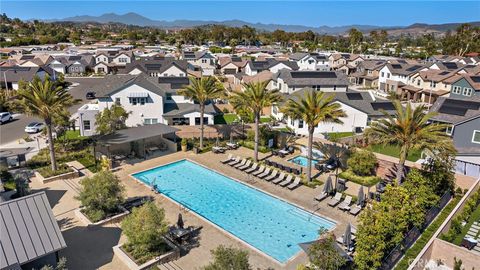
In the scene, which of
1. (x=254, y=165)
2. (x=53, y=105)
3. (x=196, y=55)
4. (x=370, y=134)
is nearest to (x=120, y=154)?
(x=53, y=105)

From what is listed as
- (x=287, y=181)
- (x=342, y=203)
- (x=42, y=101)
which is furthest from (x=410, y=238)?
(x=42, y=101)

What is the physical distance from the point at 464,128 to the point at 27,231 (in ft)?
121

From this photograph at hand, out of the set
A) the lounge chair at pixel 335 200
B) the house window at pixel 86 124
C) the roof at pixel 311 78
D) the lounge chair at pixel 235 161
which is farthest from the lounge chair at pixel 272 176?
the roof at pixel 311 78

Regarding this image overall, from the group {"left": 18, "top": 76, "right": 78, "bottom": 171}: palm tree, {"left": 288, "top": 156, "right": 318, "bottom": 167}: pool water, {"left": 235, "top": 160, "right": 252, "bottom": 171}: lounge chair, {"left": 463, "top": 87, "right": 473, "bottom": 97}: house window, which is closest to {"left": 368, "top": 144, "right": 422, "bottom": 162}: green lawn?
{"left": 288, "top": 156, "right": 318, "bottom": 167}: pool water

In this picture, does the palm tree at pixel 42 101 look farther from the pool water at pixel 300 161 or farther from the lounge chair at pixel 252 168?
the pool water at pixel 300 161

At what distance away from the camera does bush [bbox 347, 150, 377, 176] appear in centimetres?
3072

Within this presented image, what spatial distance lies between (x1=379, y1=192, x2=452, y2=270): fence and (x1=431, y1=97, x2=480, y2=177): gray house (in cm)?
601

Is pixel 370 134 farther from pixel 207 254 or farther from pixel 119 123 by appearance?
pixel 119 123

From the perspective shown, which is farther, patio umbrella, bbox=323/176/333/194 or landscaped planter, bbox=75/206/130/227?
patio umbrella, bbox=323/176/333/194

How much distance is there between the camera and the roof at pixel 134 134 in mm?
32250

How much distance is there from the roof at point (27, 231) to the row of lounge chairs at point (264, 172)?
17.8 m

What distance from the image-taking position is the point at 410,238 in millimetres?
20391

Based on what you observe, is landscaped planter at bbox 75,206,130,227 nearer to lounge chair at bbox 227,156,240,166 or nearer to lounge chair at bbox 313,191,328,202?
lounge chair at bbox 227,156,240,166

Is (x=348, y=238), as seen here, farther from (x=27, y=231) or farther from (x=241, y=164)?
(x=27, y=231)
